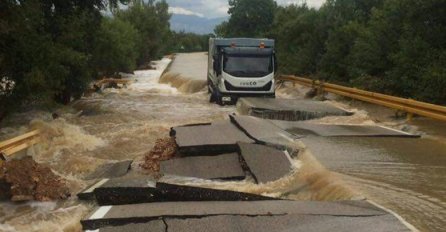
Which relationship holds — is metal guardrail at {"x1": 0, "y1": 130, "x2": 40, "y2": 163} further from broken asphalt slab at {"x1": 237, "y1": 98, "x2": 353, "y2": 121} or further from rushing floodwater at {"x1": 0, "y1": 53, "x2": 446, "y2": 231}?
broken asphalt slab at {"x1": 237, "y1": 98, "x2": 353, "y2": 121}

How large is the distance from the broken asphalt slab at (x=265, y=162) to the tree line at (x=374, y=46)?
25.9ft

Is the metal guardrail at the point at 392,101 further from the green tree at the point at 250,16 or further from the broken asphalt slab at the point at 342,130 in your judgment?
the green tree at the point at 250,16

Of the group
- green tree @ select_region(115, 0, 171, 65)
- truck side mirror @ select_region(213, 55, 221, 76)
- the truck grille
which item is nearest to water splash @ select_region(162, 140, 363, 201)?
the truck grille

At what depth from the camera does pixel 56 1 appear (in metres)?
20.7

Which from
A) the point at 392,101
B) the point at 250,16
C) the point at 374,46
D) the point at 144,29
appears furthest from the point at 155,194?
the point at 144,29

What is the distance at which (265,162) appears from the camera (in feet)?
30.8

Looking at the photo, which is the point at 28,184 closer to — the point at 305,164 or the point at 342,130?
the point at 305,164

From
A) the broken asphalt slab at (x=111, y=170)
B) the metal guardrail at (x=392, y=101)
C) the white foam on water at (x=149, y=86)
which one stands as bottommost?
the white foam on water at (x=149, y=86)

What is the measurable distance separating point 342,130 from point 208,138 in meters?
4.18

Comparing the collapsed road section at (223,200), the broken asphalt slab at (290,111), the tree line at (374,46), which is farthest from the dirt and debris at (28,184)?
the tree line at (374,46)

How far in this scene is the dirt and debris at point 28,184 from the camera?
8.40m

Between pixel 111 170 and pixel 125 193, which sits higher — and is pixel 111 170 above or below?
below

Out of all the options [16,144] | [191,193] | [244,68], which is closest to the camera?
[191,193]

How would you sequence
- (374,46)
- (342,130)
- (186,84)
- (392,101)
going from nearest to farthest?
(342,130) → (392,101) → (374,46) → (186,84)
